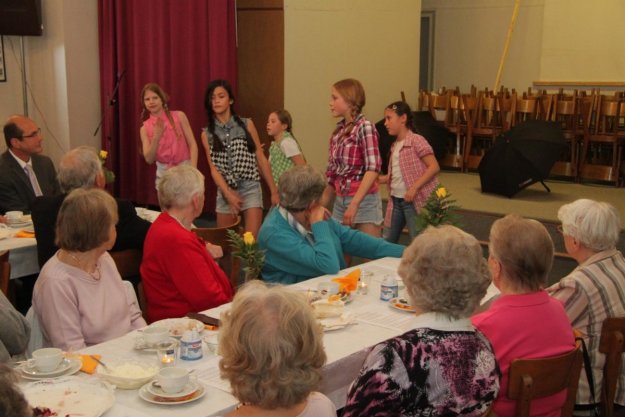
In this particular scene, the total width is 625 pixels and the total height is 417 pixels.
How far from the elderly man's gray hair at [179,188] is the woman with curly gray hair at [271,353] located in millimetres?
1740

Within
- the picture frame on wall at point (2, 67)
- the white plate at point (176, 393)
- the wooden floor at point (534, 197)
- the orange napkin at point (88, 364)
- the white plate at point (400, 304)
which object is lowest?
the wooden floor at point (534, 197)

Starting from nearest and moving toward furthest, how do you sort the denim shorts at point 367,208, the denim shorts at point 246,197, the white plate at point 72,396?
the white plate at point 72,396, the denim shorts at point 367,208, the denim shorts at point 246,197

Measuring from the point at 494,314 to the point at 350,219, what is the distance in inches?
106

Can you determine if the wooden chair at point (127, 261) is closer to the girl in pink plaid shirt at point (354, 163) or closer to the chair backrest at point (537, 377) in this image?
the girl in pink plaid shirt at point (354, 163)

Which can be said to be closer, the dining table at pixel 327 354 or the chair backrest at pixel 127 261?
the dining table at pixel 327 354

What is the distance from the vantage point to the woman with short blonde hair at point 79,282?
116 inches

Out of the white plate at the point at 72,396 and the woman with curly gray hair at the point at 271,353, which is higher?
the woman with curly gray hair at the point at 271,353

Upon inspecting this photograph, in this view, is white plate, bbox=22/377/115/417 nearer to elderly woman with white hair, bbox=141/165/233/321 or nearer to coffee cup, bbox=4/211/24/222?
elderly woman with white hair, bbox=141/165/233/321

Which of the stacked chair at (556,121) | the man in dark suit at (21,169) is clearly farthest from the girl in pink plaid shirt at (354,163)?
the stacked chair at (556,121)

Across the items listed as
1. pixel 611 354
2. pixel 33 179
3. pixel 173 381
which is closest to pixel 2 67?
pixel 33 179

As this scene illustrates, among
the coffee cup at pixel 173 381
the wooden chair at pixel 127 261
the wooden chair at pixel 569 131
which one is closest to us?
the coffee cup at pixel 173 381

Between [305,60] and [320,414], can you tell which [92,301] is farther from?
[305,60]

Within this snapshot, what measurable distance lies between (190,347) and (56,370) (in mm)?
428

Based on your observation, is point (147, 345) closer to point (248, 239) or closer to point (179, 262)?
point (179, 262)
